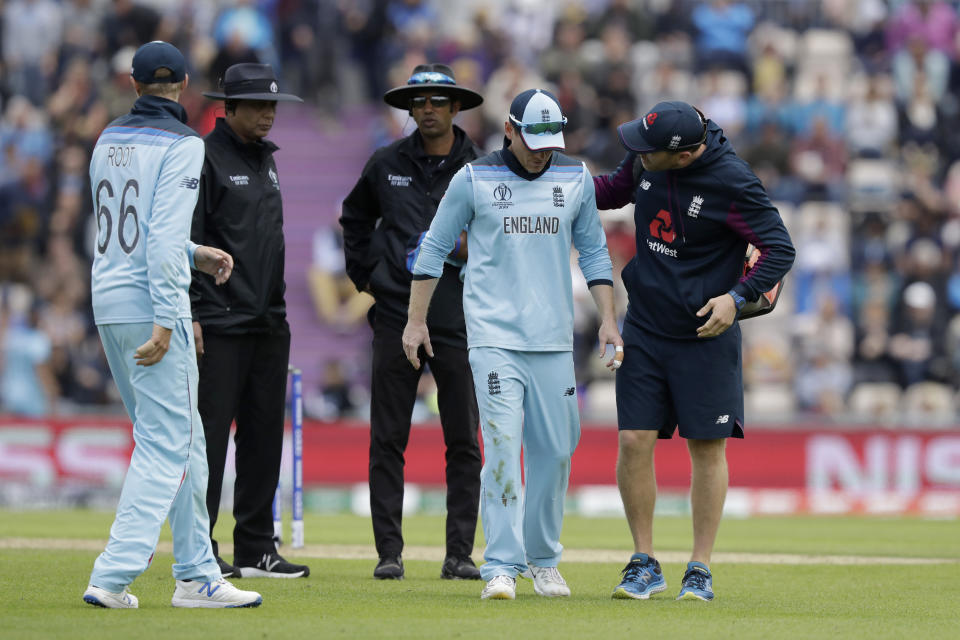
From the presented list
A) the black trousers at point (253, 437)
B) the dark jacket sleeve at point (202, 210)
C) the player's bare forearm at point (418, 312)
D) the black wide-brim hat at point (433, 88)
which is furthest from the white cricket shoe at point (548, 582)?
the black wide-brim hat at point (433, 88)

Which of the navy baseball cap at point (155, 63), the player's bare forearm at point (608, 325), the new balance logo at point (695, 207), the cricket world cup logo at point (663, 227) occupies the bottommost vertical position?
the player's bare forearm at point (608, 325)

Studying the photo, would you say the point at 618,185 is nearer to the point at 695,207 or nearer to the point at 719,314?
the point at 695,207

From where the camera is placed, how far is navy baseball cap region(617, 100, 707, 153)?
8383 mm

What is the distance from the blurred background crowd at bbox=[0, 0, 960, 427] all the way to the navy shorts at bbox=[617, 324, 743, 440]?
426 inches

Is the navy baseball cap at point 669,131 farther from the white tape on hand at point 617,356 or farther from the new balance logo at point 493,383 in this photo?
the new balance logo at point 493,383

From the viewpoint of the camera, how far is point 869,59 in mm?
25703

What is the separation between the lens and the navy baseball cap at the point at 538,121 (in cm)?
838

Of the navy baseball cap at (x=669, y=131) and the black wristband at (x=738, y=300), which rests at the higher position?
the navy baseball cap at (x=669, y=131)

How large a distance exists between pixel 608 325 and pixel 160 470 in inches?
98.3

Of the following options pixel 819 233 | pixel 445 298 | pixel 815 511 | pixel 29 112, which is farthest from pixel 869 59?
pixel 445 298

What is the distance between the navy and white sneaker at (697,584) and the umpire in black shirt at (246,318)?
247 centimetres

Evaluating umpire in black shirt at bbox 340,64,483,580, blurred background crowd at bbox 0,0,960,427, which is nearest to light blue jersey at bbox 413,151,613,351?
umpire in black shirt at bbox 340,64,483,580

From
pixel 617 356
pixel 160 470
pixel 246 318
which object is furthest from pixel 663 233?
pixel 160 470

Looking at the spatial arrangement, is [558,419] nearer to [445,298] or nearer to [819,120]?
[445,298]
